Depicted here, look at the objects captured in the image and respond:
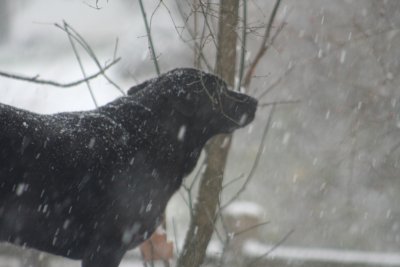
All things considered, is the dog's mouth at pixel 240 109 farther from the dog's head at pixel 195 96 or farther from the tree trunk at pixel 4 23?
the tree trunk at pixel 4 23

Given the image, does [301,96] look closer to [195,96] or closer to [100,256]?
[195,96]

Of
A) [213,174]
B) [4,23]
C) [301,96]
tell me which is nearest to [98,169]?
[213,174]

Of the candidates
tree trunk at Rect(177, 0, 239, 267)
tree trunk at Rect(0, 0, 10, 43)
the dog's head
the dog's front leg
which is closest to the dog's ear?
the dog's head

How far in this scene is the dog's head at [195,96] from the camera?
3129 millimetres

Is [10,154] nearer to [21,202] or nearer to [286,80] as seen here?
[21,202]

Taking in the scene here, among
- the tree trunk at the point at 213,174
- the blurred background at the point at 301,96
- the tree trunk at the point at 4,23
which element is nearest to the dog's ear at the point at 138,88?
the tree trunk at the point at 213,174

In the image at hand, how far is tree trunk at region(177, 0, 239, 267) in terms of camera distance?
3291mm

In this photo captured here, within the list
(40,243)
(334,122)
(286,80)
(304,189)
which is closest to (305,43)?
(286,80)

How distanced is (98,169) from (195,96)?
0.74 meters

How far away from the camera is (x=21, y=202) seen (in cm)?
257

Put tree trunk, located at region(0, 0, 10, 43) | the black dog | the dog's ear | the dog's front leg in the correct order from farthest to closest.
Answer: tree trunk, located at region(0, 0, 10, 43) → the dog's ear → the dog's front leg → the black dog

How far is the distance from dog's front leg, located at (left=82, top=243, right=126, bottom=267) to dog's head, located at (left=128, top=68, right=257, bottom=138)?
0.79 meters

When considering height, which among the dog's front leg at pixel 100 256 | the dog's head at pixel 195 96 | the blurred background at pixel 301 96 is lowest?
the dog's front leg at pixel 100 256

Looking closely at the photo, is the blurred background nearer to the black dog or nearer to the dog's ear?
the dog's ear
